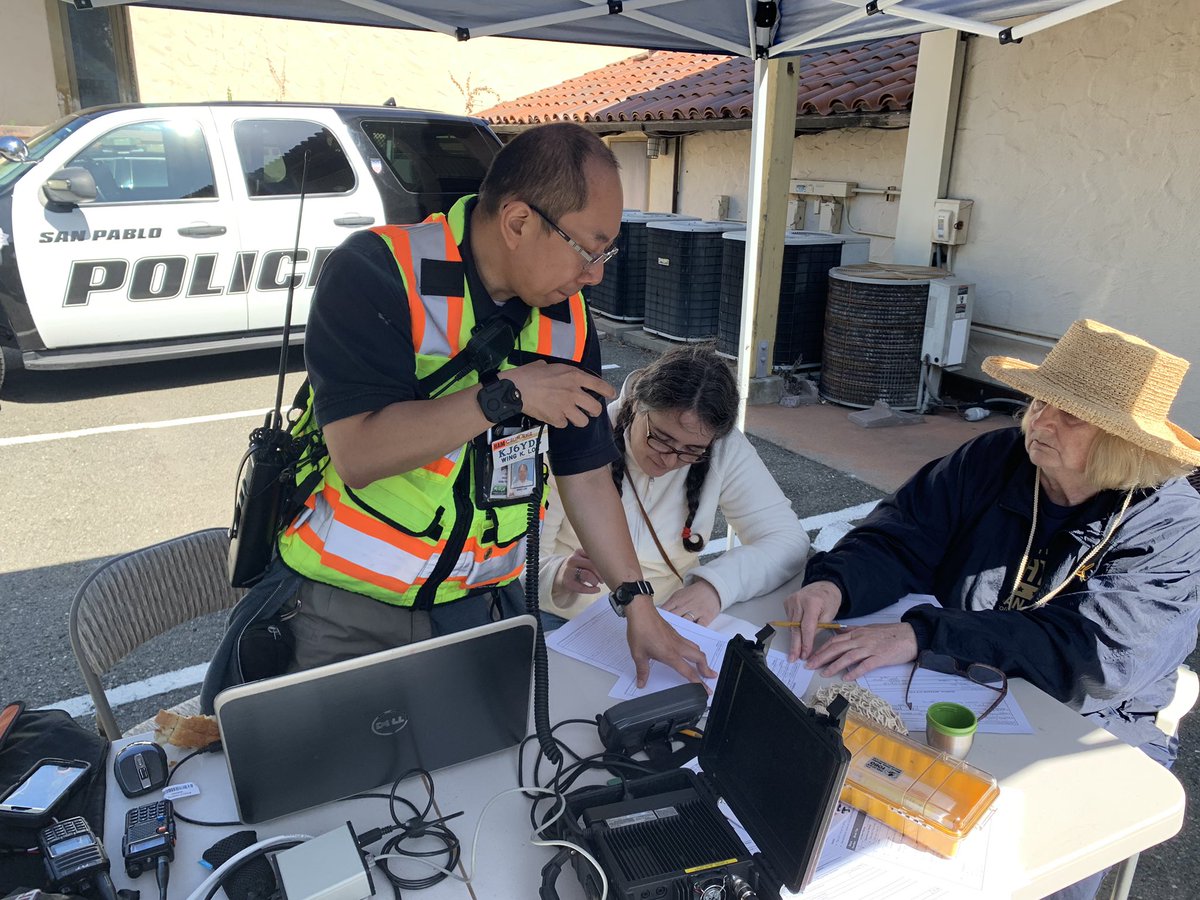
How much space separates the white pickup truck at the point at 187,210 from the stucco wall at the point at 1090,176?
3729mm

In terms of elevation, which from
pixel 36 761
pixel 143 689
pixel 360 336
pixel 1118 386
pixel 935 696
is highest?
pixel 360 336

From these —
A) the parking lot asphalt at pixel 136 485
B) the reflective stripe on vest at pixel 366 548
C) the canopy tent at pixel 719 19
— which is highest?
the canopy tent at pixel 719 19

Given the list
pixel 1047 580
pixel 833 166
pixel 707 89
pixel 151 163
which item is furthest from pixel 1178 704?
pixel 707 89

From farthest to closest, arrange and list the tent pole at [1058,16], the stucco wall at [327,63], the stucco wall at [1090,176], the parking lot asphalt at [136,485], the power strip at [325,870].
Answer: the stucco wall at [327,63] < the stucco wall at [1090,176] < the parking lot asphalt at [136,485] < the tent pole at [1058,16] < the power strip at [325,870]

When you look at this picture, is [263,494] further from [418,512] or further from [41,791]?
[41,791]

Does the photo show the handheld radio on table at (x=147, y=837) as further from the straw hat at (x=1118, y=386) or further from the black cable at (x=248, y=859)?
the straw hat at (x=1118, y=386)

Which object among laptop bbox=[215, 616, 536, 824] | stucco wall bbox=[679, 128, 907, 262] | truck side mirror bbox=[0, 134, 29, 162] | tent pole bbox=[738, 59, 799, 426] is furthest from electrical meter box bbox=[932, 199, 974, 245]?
truck side mirror bbox=[0, 134, 29, 162]

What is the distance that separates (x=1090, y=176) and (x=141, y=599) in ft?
18.5

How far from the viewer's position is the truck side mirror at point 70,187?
204 inches

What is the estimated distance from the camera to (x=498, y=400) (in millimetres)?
1397

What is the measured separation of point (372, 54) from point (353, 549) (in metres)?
12.4

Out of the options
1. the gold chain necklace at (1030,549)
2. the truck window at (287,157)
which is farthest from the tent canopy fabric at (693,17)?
the truck window at (287,157)

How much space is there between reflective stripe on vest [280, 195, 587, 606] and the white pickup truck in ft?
12.5

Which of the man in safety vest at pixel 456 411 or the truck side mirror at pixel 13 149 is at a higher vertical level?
the truck side mirror at pixel 13 149
